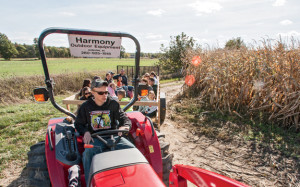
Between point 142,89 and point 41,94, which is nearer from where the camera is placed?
point 41,94

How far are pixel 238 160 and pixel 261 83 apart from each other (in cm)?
224

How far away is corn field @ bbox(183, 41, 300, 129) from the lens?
4.39 meters

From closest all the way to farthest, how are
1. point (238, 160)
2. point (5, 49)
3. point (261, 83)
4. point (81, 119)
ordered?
point (81, 119) < point (238, 160) < point (261, 83) < point (5, 49)

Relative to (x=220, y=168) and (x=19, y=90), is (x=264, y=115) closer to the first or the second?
(x=220, y=168)

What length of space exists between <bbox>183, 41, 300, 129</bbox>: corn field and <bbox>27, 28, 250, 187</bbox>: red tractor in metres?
3.34

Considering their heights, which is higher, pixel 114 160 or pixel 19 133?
pixel 114 160

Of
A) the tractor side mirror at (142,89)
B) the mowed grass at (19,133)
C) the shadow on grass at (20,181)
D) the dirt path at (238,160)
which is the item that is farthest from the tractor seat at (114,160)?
the mowed grass at (19,133)

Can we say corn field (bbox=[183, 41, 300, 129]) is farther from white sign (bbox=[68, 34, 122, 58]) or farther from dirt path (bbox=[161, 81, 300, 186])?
white sign (bbox=[68, 34, 122, 58])

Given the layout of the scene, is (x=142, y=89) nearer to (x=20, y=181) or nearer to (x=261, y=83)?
(x=20, y=181)

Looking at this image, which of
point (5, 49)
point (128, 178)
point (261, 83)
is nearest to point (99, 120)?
point (128, 178)

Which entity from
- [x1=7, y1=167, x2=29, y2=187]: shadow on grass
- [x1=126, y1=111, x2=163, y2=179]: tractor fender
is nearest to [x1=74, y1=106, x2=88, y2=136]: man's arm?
[x1=126, y1=111, x2=163, y2=179]: tractor fender

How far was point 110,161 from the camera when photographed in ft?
5.37

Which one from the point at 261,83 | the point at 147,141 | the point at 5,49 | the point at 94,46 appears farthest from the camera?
the point at 5,49

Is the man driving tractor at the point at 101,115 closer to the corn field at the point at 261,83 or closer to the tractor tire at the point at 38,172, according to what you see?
the tractor tire at the point at 38,172
